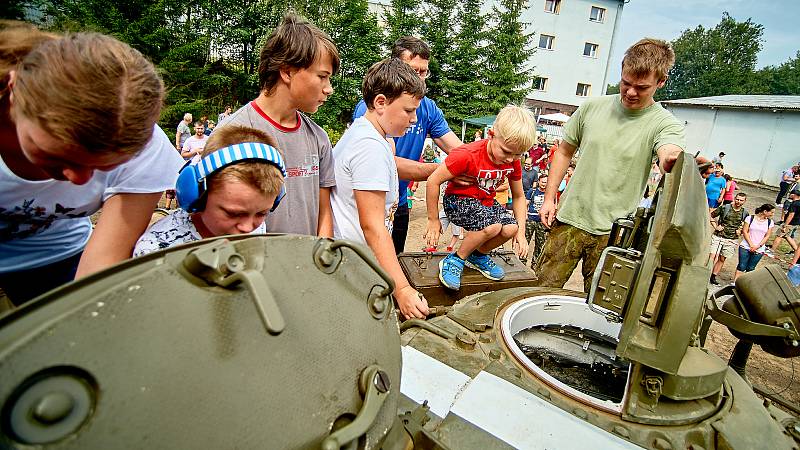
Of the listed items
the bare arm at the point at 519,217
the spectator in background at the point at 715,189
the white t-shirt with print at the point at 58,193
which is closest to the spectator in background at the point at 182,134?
the bare arm at the point at 519,217

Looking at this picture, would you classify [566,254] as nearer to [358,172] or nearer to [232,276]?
[358,172]

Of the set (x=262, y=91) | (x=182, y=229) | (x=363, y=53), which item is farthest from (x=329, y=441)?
(x=363, y=53)

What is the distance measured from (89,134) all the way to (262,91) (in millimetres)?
1405

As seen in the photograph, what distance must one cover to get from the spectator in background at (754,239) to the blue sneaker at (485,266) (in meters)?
7.04

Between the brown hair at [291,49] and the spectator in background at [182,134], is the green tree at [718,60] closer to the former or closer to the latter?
the spectator in background at [182,134]

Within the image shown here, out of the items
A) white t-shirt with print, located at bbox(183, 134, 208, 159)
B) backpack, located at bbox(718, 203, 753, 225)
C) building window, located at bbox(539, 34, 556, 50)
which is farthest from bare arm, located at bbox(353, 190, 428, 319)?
building window, located at bbox(539, 34, 556, 50)

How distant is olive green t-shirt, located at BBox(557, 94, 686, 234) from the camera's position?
128 inches

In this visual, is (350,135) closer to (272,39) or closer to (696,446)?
(272,39)

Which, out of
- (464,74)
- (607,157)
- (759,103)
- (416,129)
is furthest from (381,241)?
(759,103)

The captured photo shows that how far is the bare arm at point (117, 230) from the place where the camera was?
1472 mm

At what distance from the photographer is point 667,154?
290 cm

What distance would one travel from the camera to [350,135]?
254 centimetres

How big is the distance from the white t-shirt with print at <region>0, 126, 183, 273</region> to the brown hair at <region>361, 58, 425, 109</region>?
1.25 metres

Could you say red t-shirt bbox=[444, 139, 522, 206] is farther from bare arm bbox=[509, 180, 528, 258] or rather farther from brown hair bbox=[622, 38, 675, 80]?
brown hair bbox=[622, 38, 675, 80]
